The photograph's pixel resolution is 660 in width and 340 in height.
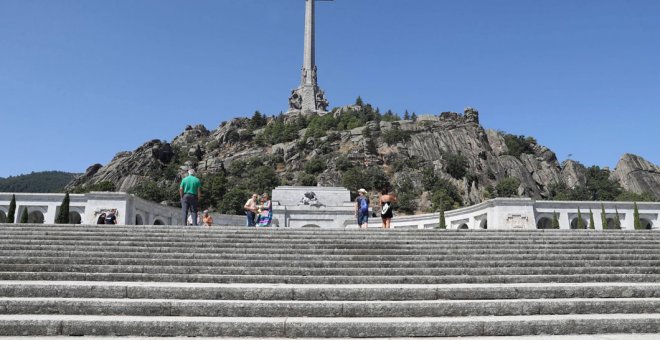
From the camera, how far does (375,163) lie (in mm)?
83438

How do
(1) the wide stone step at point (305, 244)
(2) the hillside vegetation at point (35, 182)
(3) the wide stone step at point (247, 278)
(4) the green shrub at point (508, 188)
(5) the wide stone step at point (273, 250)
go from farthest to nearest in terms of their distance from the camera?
(2) the hillside vegetation at point (35, 182), (4) the green shrub at point (508, 188), (1) the wide stone step at point (305, 244), (5) the wide stone step at point (273, 250), (3) the wide stone step at point (247, 278)

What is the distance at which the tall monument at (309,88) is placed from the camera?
9206 centimetres

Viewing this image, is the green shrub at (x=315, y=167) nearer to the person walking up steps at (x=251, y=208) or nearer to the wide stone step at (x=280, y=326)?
the person walking up steps at (x=251, y=208)

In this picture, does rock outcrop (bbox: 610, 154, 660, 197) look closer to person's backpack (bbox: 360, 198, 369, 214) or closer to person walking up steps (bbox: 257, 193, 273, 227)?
person's backpack (bbox: 360, 198, 369, 214)

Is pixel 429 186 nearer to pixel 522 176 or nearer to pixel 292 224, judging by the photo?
pixel 522 176

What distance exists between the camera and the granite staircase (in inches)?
275

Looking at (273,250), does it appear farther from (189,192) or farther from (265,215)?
(265,215)

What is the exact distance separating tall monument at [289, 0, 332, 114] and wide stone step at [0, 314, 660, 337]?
88922 millimetres

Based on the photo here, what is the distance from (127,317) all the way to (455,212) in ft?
116

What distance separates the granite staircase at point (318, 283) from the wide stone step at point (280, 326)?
18 mm

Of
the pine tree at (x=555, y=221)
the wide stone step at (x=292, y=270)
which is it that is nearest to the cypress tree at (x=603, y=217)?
the pine tree at (x=555, y=221)

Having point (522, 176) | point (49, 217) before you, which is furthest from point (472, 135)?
point (49, 217)

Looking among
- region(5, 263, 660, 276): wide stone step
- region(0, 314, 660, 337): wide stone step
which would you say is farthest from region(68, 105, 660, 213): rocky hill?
region(0, 314, 660, 337): wide stone step

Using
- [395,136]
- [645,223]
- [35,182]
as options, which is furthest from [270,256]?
[35,182]
